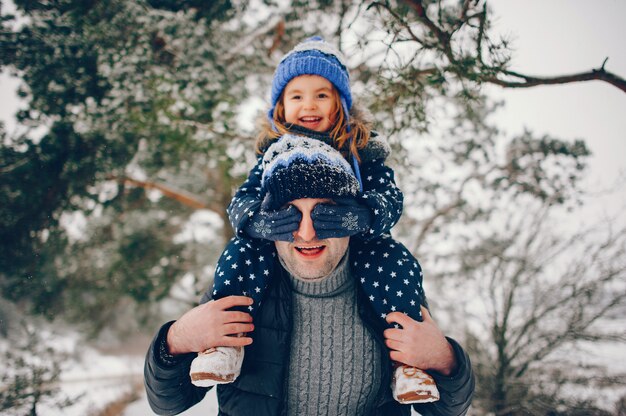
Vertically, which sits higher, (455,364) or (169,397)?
(455,364)

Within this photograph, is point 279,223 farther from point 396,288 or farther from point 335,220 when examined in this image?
point 396,288

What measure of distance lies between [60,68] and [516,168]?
6.05 m

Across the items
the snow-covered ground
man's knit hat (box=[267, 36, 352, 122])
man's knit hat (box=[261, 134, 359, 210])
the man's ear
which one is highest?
man's knit hat (box=[267, 36, 352, 122])

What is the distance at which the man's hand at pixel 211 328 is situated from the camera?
1.35 m

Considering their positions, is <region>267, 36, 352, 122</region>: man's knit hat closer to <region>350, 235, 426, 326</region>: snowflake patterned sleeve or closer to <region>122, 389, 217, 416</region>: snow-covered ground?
<region>350, 235, 426, 326</region>: snowflake patterned sleeve

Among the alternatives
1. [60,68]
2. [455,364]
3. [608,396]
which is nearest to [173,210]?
[60,68]

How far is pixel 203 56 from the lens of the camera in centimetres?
363

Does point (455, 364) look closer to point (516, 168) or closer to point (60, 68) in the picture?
point (60, 68)

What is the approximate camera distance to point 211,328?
1346 millimetres

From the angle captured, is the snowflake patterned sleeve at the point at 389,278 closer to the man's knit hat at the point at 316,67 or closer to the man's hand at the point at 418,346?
the man's hand at the point at 418,346

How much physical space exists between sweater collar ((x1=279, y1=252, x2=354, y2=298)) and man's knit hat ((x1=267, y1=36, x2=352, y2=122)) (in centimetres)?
88

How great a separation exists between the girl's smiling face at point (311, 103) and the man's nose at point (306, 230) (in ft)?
1.99

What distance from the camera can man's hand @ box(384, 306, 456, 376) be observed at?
1384mm

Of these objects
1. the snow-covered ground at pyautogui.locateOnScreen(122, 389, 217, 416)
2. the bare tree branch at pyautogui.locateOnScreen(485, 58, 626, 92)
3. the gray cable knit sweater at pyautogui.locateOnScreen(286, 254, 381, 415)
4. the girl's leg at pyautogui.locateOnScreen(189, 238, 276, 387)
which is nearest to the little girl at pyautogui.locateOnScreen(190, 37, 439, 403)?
the girl's leg at pyautogui.locateOnScreen(189, 238, 276, 387)
